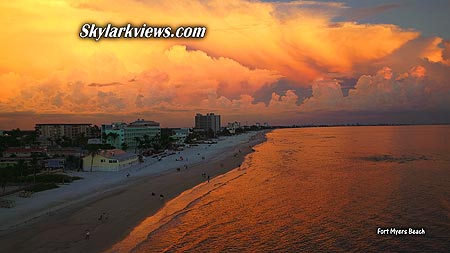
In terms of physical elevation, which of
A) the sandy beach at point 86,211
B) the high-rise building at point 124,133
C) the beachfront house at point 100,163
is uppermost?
the high-rise building at point 124,133

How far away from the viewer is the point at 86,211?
30312mm

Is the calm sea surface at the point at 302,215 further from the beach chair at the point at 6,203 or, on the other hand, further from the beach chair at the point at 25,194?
the beach chair at the point at 25,194

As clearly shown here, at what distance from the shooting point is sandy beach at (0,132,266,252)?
74.7 feet

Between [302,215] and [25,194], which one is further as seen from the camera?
[25,194]

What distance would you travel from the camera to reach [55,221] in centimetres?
2719

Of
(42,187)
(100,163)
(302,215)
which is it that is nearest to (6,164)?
(100,163)

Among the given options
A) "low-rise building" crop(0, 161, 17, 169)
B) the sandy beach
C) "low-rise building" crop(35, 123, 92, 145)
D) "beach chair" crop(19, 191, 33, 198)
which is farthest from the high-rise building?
"beach chair" crop(19, 191, 33, 198)

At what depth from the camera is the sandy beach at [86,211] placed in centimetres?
2278

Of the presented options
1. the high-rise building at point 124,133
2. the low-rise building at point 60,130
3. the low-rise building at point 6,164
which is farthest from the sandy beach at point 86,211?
the low-rise building at point 60,130

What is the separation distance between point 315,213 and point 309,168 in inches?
1160

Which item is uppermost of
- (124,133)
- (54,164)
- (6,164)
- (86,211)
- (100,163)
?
(124,133)

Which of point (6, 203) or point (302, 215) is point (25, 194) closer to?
point (6, 203)

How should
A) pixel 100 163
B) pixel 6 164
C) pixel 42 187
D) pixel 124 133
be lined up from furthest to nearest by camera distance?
pixel 124 133
pixel 100 163
pixel 6 164
pixel 42 187

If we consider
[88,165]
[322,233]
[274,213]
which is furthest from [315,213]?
[88,165]
